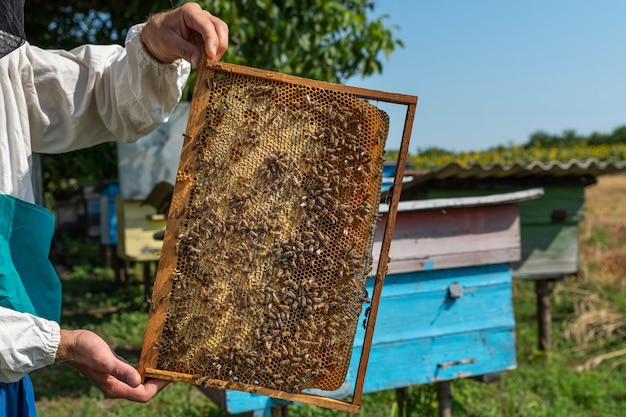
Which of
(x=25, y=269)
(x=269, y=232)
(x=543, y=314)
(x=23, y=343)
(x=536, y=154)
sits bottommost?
(x=543, y=314)

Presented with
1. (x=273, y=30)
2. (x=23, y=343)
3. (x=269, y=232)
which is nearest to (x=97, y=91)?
(x=269, y=232)

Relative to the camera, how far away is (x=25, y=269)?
6.29 ft

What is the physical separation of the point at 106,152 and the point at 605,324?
6.78 meters

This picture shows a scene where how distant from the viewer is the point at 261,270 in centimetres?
192

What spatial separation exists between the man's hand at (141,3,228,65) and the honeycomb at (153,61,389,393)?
0.35 feet

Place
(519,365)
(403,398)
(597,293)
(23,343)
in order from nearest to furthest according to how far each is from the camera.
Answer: (23,343)
(403,398)
(519,365)
(597,293)

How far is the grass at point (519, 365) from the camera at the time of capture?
15.1 ft

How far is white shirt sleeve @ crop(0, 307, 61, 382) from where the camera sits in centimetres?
161

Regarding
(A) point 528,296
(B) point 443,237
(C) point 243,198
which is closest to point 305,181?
(C) point 243,198

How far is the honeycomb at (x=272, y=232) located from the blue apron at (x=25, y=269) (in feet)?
1.37

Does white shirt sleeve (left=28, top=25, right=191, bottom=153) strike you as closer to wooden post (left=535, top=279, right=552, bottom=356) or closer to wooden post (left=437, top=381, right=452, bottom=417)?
wooden post (left=437, top=381, right=452, bottom=417)

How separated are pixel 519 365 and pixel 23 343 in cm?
518

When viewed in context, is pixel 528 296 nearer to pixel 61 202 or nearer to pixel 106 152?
pixel 106 152

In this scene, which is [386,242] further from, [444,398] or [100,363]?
[444,398]
